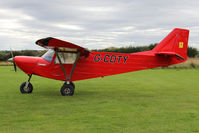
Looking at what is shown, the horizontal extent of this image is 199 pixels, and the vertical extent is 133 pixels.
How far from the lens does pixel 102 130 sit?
5.00 meters

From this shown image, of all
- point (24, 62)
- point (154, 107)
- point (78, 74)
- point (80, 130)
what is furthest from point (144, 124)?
point (24, 62)

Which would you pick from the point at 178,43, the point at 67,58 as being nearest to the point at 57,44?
the point at 67,58

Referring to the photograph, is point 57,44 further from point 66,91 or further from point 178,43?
point 178,43

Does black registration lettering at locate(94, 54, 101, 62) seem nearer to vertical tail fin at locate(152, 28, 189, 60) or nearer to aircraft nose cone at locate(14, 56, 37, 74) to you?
aircraft nose cone at locate(14, 56, 37, 74)

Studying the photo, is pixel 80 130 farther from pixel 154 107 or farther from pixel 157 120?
pixel 154 107

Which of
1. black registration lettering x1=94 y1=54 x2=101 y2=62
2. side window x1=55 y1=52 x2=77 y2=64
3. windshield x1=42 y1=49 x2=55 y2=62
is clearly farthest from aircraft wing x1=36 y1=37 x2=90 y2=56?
windshield x1=42 y1=49 x2=55 y2=62

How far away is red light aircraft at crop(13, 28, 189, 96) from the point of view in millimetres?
10281

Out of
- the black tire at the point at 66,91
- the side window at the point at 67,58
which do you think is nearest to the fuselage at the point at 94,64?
the side window at the point at 67,58

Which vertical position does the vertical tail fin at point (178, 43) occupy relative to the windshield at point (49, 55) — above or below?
above

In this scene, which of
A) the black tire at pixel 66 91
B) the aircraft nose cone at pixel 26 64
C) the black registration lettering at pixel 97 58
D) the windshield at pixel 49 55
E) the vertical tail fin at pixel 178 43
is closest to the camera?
the black tire at pixel 66 91

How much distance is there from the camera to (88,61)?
34.8ft

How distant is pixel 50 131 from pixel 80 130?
2.14 ft

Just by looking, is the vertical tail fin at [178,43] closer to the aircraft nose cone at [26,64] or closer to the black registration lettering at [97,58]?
the black registration lettering at [97,58]

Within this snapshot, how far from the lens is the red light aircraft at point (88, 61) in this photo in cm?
1028
